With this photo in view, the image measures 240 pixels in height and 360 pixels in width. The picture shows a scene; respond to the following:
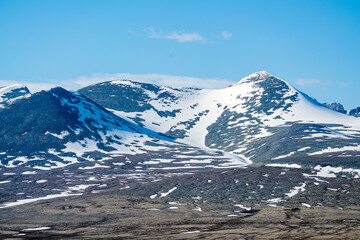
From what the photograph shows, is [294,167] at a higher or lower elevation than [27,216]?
higher

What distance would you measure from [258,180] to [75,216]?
49.7 meters

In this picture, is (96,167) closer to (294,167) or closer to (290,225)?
(294,167)

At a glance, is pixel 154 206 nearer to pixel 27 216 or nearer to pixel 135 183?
pixel 27 216

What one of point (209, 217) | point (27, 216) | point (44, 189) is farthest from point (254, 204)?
point (44, 189)

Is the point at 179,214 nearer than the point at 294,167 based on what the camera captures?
Yes

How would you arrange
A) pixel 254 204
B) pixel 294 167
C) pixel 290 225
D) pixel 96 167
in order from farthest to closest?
pixel 96 167 < pixel 294 167 < pixel 254 204 < pixel 290 225

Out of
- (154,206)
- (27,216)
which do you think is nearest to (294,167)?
(154,206)

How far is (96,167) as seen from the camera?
18175 centimetres

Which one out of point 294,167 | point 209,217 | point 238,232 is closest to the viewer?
point 238,232

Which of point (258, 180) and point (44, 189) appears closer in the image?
point (258, 180)

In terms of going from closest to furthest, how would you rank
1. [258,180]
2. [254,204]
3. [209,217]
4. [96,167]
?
[209,217] → [254,204] → [258,180] → [96,167]

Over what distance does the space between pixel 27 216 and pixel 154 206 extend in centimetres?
2595

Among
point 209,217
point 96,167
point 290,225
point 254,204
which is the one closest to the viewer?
point 290,225

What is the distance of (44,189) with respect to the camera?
135m
